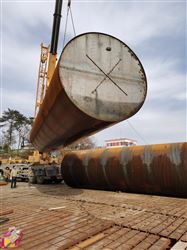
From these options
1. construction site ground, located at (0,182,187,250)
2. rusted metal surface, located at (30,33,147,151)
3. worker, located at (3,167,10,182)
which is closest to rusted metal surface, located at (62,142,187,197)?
construction site ground, located at (0,182,187,250)

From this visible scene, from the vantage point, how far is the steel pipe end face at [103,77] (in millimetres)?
4543

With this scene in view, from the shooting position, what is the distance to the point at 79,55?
477 cm

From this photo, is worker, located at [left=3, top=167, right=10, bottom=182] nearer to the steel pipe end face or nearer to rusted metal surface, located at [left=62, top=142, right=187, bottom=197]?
rusted metal surface, located at [left=62, top=142, right=187, bottom=197]

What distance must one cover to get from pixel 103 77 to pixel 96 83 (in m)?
0.24

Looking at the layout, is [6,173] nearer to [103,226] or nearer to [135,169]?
[135,169]

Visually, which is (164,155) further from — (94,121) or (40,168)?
(40,168)

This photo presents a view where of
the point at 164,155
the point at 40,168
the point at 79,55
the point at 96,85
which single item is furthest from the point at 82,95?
the point at 40,168

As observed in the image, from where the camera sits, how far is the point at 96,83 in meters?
4.75

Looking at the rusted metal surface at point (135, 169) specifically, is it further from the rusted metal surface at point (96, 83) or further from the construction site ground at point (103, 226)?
the rusted metal surface at point (96, 83)

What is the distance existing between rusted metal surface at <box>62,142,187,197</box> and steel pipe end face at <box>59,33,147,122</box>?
3404mm

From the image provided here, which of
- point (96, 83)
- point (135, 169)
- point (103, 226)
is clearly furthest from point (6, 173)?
point (96, 83)

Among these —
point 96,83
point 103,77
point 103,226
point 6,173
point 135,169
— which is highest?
point 103,77

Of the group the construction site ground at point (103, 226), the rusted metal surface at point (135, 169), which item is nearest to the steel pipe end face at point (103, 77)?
the construction site ground at point (103, 226)

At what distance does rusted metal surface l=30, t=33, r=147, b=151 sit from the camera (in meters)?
4.51
